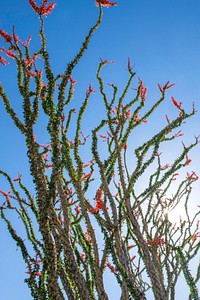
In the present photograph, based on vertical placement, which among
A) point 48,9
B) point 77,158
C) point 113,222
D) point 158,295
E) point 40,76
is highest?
point 48,9

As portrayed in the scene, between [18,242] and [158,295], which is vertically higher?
[18,242]

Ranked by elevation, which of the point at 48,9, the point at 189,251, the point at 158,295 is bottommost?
the point at 158,295

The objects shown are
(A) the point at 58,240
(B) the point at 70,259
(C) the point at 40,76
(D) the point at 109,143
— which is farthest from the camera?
(D) the point at 109,143

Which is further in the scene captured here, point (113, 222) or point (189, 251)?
point (189, 251)

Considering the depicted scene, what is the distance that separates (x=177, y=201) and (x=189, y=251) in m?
1.13

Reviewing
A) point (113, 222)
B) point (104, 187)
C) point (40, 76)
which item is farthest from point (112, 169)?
point (40, 76)

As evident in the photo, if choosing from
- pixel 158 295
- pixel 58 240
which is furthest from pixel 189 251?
pixel 58 240

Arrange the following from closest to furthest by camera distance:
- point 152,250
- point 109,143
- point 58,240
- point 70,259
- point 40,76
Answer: point 70,259 < point 40,76 < point 58,240 < point 152,250 < point 109,143

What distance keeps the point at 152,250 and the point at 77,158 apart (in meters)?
2.50

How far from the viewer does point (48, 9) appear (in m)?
6.11

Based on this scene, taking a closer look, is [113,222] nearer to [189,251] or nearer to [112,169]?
[112,169]

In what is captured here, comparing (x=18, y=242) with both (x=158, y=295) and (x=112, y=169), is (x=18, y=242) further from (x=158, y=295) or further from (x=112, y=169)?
(x=158, y=295)

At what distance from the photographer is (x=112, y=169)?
7301 millimetres

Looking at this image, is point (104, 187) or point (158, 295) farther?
point (104, 187)
